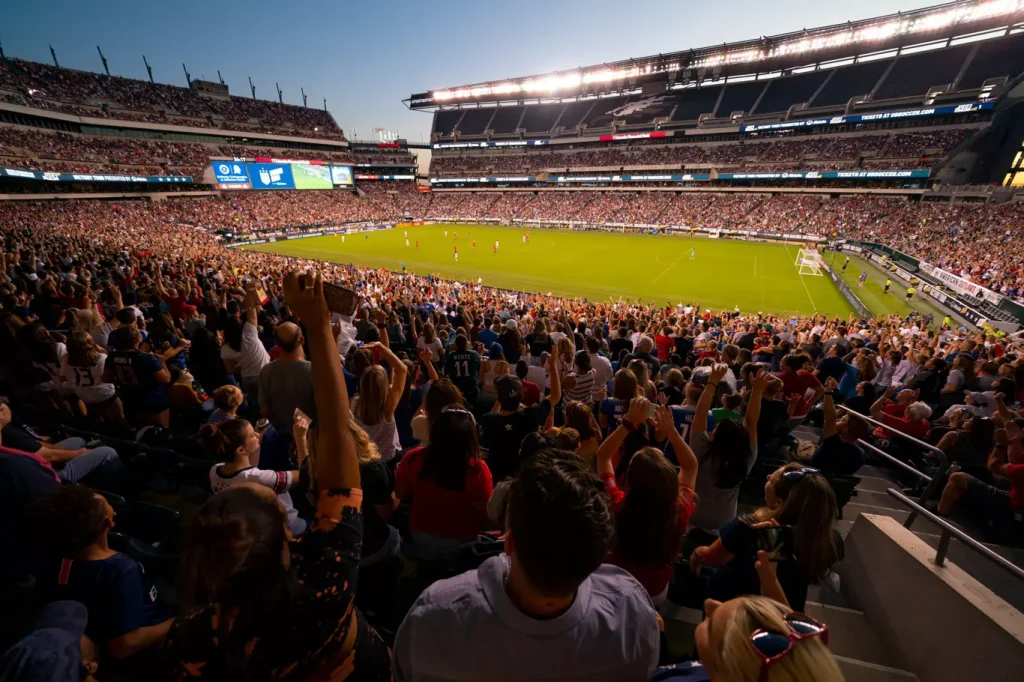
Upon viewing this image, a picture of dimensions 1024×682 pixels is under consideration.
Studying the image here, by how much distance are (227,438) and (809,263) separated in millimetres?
40867

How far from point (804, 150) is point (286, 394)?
232ft

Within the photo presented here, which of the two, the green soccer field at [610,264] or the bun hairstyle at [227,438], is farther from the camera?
the green soccer field at [610,264]

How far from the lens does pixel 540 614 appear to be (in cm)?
140

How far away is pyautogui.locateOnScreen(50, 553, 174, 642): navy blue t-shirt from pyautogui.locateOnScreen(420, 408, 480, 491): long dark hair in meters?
1.60

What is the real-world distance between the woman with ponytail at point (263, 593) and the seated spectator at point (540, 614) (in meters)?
0.27

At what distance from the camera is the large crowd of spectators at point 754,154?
47781mm

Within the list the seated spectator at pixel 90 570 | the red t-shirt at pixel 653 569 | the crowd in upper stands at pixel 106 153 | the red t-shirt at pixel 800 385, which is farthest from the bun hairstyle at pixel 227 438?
the crowd in upper stands at pixel 106 153

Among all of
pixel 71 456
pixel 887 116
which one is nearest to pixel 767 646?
pixel 71 456

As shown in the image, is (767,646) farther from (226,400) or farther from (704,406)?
(226,400)

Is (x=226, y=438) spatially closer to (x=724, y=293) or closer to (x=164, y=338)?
(x=164, y=338)

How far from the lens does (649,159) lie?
6881cm

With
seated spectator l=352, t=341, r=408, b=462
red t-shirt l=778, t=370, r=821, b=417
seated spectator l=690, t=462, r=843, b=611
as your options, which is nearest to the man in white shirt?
red t-shirt l=778, t=370, r=821, b=417

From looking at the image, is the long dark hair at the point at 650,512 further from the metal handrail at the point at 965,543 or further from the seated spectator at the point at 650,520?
the metal handrail at the point at 965,543

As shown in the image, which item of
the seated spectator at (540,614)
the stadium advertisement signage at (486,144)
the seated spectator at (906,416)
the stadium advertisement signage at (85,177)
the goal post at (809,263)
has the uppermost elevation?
the stadium advertisement signage at (486,144)
